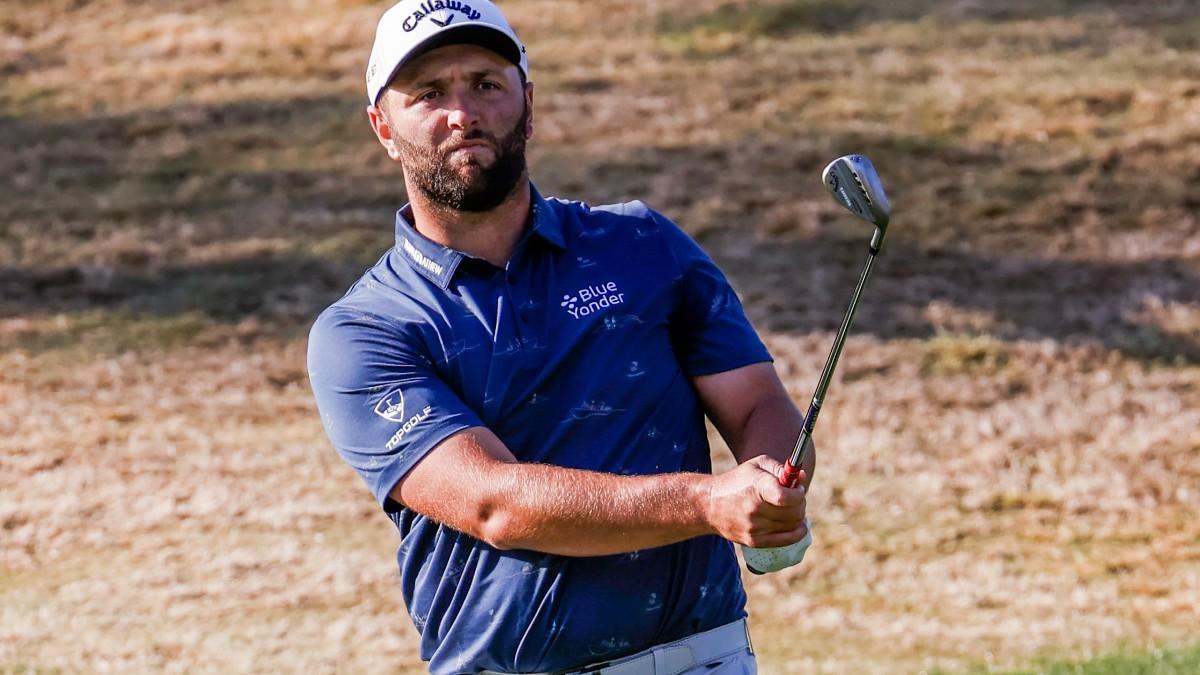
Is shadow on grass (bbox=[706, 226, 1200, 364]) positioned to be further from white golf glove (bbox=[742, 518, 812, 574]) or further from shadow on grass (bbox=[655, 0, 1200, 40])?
white golf glove (bbox=[742, 518, 812, 574])

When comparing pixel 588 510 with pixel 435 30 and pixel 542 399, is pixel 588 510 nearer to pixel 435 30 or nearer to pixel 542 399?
pixel 542 399

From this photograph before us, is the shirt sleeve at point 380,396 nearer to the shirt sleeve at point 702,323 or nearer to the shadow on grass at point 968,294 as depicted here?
the shirt sleeve at point 702,323

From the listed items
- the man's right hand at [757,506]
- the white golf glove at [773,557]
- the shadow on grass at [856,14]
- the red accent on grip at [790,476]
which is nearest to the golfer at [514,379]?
the white golf glove at [773,557]

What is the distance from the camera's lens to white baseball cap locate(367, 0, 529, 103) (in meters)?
3.77

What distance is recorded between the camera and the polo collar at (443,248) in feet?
12.4

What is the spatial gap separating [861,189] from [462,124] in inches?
36.5

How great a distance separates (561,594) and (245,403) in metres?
10.7

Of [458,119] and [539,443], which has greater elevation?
[458,119]

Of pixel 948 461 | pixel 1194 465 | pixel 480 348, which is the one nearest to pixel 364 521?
pixel 948 461

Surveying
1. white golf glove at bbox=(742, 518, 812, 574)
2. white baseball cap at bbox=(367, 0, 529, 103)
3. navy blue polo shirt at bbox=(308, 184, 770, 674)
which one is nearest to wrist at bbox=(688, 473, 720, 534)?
white golf glove at bbox=(742, 518, 812, 574)

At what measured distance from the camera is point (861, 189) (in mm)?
3270

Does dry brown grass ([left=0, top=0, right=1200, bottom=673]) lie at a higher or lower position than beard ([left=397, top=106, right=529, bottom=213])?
lower

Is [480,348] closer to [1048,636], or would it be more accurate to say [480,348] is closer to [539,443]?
[539,443]

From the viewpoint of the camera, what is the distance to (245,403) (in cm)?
1393
